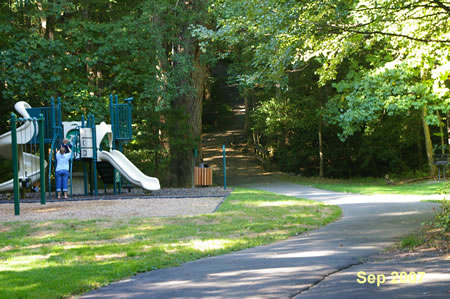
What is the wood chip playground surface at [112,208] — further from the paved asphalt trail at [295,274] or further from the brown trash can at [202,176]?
the brown trash can at [202,176]

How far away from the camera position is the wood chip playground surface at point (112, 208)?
1273cm

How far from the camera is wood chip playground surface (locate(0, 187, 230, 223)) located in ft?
41.8

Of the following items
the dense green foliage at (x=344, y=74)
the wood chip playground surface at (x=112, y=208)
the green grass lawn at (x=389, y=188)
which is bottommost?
the green grass lawn at (x=389, y=188)

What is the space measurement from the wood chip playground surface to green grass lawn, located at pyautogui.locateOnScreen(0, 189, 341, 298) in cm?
91

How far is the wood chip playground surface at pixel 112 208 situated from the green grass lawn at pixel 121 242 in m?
0.91

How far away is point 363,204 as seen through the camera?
45.5ft

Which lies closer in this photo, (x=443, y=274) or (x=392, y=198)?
(x=443, y=274)

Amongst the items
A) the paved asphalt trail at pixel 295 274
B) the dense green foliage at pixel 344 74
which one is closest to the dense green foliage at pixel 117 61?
the dense green foliage at pixel 344 74

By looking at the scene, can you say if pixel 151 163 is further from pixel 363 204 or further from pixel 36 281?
pixel 36 281

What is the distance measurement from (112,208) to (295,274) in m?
8.85

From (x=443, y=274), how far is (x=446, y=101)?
59.1ft

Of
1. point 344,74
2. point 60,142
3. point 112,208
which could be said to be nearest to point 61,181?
point 60,142

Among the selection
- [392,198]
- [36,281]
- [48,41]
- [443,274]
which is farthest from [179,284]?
[48,41]

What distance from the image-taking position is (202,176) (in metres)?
24.6
